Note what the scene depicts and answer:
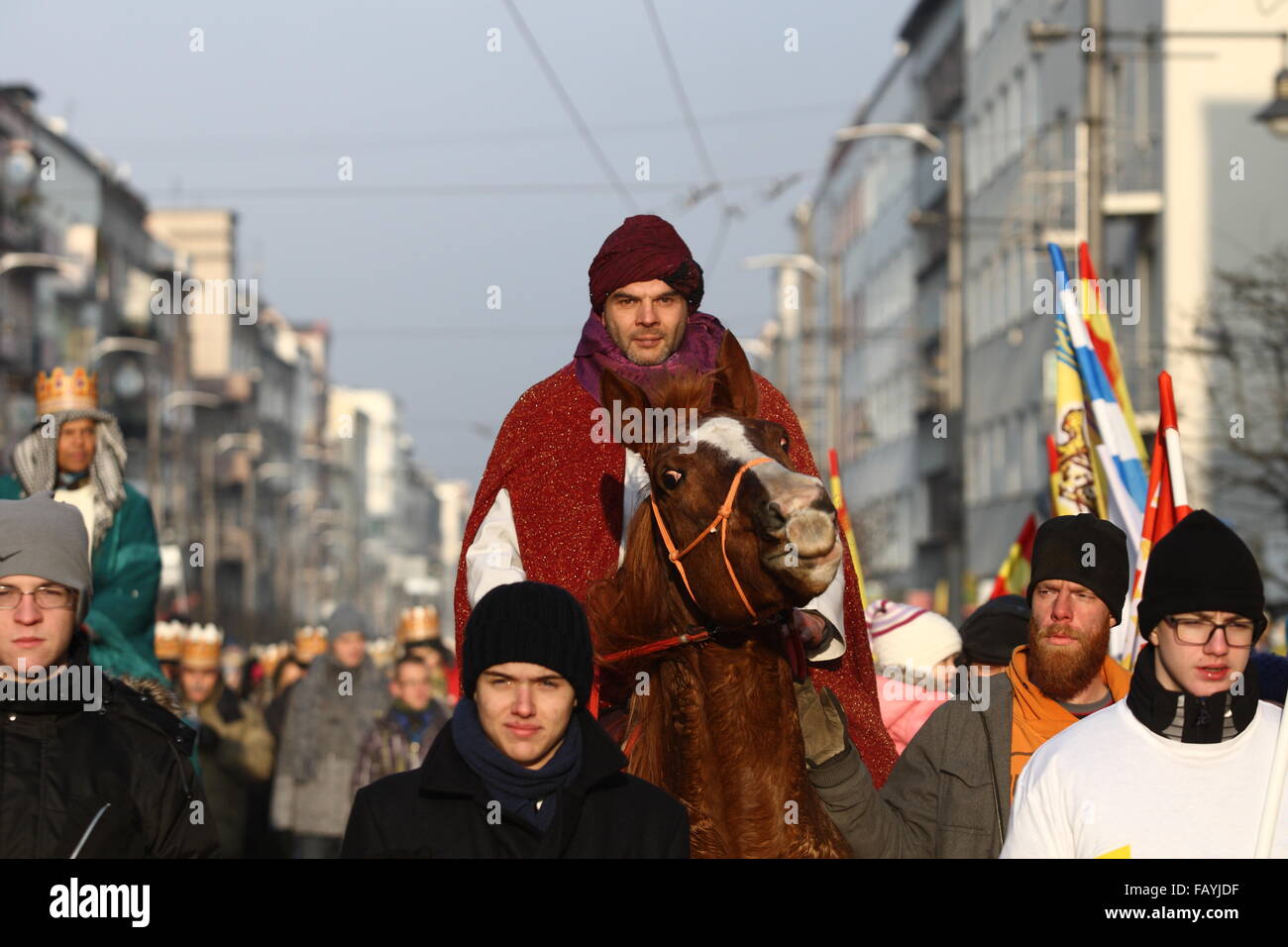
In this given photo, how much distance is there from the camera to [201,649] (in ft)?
55.6

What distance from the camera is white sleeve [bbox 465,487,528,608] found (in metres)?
6.52

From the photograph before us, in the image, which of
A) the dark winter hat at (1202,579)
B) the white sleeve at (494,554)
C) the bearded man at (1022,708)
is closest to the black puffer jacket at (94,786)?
the white sleeve at (494,554)

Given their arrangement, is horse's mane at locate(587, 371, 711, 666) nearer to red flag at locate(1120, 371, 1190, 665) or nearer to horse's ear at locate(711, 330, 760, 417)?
horse's ear at locate(711, 330, 760, 417)

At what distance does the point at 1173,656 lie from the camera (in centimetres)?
516

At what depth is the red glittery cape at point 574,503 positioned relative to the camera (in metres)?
6.78

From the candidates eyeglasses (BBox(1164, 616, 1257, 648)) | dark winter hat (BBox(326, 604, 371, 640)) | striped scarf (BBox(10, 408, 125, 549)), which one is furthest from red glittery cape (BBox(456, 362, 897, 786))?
dark winter hat (BBox(326, 604, 371, 640))

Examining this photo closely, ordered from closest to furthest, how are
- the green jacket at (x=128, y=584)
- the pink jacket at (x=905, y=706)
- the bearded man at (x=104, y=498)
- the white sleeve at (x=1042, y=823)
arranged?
the white sleeve at (x=1042, y=823)
the pink jacket at (x=905, y=706)
the green jacket at (x=128, y=584)
the bearded man at (x=104, y=498)

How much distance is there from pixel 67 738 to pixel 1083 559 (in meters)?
2.97

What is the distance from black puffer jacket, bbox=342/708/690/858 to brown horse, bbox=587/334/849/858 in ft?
2.94

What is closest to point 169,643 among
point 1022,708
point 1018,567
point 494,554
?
point 1018,567

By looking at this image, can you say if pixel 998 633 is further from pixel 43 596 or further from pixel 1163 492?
pixel 43 596

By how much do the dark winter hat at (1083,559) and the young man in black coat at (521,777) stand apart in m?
2.39

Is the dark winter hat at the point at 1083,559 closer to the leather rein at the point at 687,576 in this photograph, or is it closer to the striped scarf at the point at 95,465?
the leather rein at the point at 687,576
